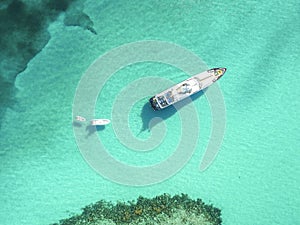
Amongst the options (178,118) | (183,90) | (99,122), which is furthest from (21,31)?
(178,118)

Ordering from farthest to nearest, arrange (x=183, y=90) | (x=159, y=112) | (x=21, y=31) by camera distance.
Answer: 1. (x=159, y=112)
2. (x=183, y=90)
3. (x=21, y=31)

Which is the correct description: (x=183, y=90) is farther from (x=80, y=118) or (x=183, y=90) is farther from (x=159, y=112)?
(x=80, y=118)

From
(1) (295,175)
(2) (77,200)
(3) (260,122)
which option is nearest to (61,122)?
(2) (77,200)

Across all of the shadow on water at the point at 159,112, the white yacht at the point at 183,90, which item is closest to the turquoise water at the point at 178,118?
the shadow on water at the point at 159,112

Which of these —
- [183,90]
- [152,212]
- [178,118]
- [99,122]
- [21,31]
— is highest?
[21,31]

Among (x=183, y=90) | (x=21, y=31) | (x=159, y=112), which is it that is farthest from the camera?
(x=159, y=112)

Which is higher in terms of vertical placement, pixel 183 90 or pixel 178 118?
pixel 183 90
